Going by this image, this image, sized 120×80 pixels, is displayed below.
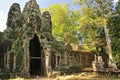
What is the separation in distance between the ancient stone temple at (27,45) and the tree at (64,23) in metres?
14.5

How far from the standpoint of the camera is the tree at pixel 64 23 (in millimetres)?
42750

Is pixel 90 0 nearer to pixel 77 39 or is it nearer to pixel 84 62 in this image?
pixel 84 62

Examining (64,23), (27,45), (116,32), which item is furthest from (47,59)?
(64,23)

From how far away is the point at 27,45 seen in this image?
24281 millimetres

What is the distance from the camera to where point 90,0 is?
29094 millimetres

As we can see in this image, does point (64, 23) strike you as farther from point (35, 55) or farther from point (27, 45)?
point (27, 45)

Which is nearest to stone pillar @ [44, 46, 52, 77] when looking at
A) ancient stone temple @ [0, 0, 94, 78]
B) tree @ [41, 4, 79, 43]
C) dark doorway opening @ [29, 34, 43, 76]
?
ancient stone temple @ [0, 0, 94, 78]

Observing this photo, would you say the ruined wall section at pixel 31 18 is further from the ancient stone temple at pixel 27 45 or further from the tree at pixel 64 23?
the tree at pixel 64 23

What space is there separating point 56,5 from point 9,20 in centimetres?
2061

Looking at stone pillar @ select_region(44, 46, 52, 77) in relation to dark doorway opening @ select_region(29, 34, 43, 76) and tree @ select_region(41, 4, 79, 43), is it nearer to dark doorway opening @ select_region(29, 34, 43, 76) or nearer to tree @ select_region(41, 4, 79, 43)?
dark doorway opening @ select_region(29, 34, 43, 76)

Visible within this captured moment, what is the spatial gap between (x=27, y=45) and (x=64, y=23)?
67.5 feet

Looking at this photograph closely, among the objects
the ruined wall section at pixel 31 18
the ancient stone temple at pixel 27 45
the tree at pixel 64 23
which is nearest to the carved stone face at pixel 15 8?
the ancient stone temple at pixel 27 45

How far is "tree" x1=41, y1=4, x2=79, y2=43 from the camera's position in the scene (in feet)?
140

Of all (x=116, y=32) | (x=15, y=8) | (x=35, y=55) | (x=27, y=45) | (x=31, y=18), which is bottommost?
(x=35, y=55)
